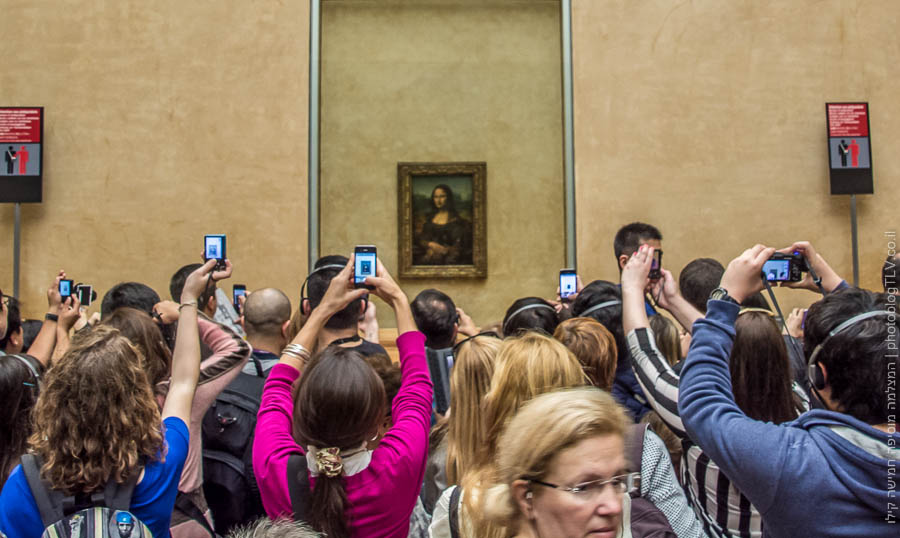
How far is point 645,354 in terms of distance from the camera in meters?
2.59

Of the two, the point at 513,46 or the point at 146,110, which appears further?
the point at 513,46

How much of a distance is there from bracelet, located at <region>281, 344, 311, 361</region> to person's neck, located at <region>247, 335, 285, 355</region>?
4.70 feet

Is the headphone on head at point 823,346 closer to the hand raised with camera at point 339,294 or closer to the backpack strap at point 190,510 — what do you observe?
the hand raised with camera at point 339,294

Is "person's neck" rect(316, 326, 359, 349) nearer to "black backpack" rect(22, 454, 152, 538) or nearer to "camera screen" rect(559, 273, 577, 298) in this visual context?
"black backpack" rect(22, 454, 152, 538)

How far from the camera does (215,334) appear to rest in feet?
10.6

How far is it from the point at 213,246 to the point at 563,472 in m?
3.54

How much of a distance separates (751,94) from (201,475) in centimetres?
991

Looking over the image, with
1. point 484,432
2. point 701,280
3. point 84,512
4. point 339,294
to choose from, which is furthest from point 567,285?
point 84,512

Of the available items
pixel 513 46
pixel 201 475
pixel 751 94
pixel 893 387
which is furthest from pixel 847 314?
pixel 513 46

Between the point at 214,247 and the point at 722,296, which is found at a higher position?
the point at 214,247

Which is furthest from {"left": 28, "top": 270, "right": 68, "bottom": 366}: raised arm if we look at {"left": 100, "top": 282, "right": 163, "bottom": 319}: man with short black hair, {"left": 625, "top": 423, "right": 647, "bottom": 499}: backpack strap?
{"left": 625, "top": 423, "right": 647, "bottom": 499}: backpack strap

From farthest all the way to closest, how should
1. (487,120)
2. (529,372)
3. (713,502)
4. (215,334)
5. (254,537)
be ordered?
1. (487,120)
2. (215,334)
3. (713,502)
4. (529,372)
5. (254,537)

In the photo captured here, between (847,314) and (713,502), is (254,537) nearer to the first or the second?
(847,314)

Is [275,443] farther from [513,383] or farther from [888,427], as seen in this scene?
[888,427]
